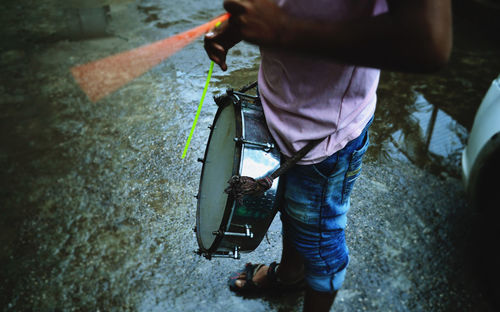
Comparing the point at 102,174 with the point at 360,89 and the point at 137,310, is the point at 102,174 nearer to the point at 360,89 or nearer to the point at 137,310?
the point at 137,310

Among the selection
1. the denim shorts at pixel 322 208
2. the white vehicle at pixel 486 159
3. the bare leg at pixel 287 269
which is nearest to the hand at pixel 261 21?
the denim shorts at pixel 322 208

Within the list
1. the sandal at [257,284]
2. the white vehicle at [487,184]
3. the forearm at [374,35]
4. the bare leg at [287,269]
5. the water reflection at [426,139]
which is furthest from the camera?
the water reflection at [426,139]

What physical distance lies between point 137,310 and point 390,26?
1.88 metres

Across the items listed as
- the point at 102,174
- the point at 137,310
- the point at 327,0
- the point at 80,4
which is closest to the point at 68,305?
the point at 137,310

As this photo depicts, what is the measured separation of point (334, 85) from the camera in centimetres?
109

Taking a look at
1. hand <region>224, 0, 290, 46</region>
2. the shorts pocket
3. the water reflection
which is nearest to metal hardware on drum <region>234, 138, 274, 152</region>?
the shorts pocket

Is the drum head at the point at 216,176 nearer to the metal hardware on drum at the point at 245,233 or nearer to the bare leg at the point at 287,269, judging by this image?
the metal hardware on drum at the point at 245,233

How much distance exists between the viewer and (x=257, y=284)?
1.98 m

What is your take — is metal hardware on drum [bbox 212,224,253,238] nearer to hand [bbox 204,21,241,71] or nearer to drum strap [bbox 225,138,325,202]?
drum strap [bbox 225,138,325,202]

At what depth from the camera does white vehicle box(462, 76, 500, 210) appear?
2.10 meters

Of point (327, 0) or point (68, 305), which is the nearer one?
point (327, 0)

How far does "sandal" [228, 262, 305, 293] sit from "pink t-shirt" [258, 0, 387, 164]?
95cm

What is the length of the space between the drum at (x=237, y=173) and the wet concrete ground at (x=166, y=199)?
1.70 ft

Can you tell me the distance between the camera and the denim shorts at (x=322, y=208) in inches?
49.4
